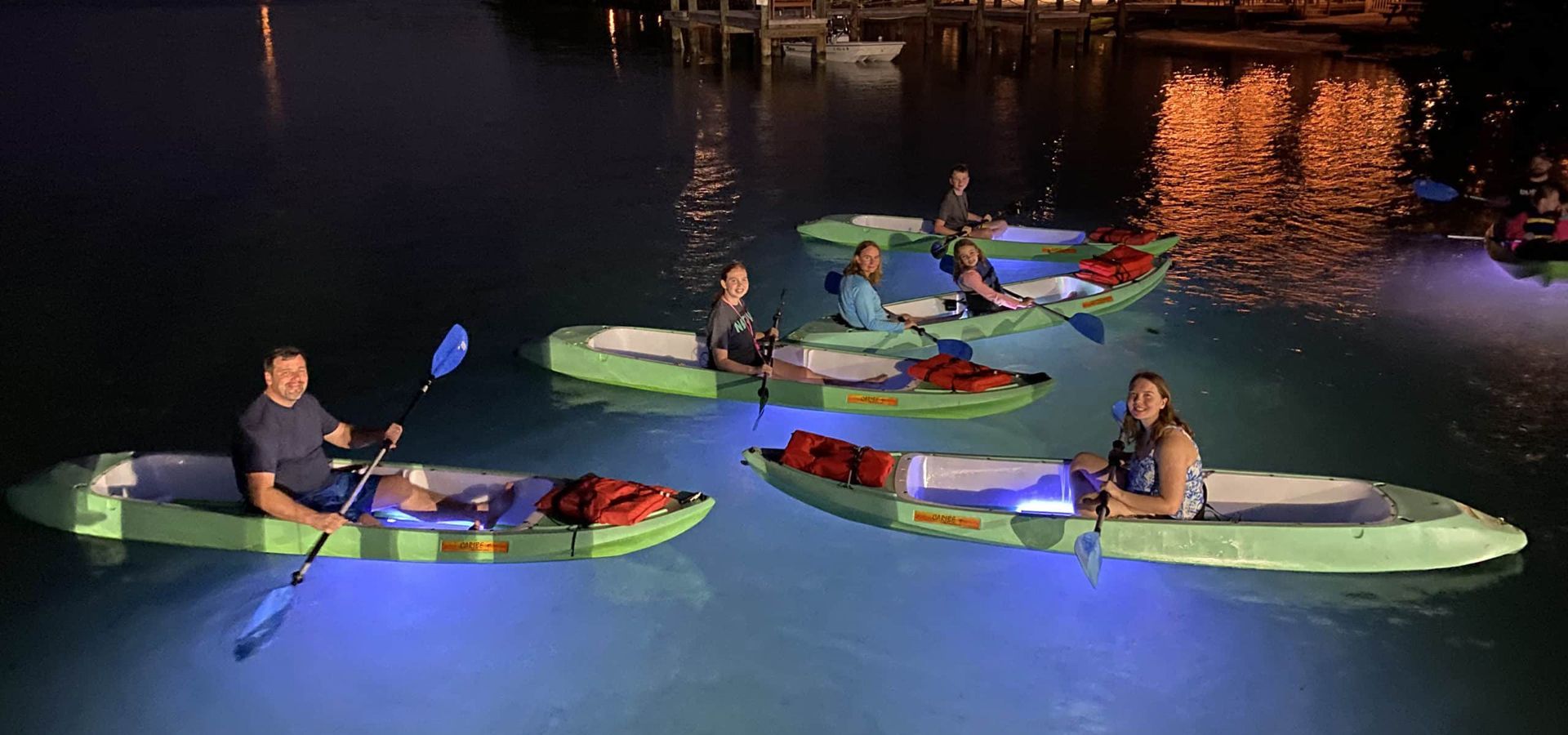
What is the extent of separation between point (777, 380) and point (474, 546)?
3.21 m

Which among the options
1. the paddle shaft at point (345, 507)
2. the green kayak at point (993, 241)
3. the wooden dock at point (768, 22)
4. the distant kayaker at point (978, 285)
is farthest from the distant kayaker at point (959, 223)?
the wooden dock at point (768, 22)

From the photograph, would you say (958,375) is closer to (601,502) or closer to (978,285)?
(978,285)

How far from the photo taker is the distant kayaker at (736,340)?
9.24 m

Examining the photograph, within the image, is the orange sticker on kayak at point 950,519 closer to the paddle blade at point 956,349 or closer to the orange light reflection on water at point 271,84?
the paddle blade at point 956,349

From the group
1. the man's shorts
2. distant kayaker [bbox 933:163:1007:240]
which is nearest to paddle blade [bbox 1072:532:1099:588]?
the man's shorts

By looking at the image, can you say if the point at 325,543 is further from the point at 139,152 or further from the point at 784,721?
the point at 139,152

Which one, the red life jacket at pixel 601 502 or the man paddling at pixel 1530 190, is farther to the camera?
the man paddling at pixel 1530 190

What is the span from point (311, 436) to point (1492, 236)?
14.0 m

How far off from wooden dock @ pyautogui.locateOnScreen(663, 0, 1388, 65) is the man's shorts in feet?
94.9

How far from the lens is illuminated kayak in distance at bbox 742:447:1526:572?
7.04 m

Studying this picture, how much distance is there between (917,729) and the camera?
630cm

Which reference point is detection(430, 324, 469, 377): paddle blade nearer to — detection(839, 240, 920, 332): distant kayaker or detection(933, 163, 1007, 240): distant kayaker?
detection(839, 240, 920, 332): distant kayaker

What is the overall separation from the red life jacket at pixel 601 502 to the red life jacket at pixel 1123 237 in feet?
26.4

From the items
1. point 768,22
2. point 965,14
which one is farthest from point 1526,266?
point 965,14
